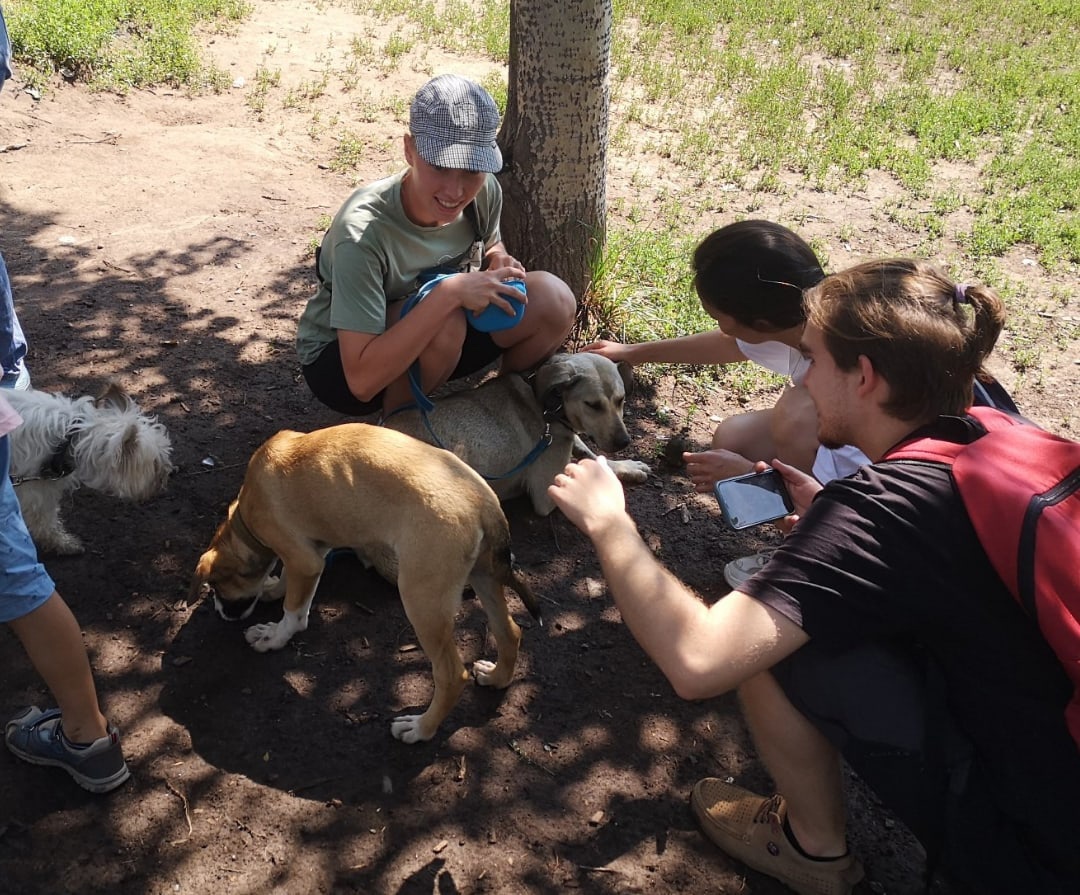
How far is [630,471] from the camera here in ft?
15.7

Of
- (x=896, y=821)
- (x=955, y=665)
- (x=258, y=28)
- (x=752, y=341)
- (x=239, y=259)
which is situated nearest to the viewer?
(x=955, y=665)

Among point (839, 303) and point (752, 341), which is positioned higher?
point (839, 303)

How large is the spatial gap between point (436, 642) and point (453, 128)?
77.4 inches

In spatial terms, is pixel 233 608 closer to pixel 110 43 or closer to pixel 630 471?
pixel 630 471

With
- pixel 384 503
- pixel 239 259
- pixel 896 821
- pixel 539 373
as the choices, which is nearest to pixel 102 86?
pixel 239 259

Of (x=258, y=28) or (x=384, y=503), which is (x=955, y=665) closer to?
(x=384, y=503)

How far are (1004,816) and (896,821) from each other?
0.94 metres

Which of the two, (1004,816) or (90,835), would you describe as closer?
(1004,816)

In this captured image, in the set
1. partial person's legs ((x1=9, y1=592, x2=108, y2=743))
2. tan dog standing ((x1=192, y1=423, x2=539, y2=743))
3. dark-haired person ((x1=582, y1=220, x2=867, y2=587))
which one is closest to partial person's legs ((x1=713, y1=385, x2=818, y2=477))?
dark-haired person ((x1=582, y1=220, x2=867, y2=587))

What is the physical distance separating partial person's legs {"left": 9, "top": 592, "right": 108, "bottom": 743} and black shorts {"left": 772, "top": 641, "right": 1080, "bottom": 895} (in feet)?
6.91

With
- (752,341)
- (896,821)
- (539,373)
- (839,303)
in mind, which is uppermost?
(839,303)

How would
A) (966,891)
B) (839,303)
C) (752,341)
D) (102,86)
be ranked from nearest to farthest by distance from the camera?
(839,303), (966,891), (752,341), (102,86)

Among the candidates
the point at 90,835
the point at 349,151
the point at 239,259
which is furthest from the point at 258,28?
the point at 90,835

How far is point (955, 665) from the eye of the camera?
2.33m
